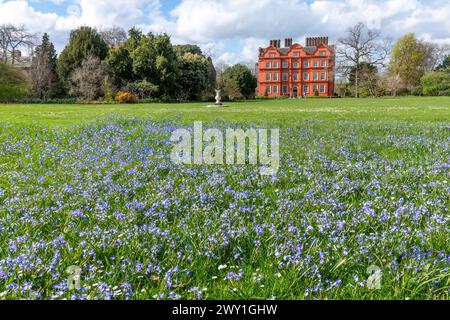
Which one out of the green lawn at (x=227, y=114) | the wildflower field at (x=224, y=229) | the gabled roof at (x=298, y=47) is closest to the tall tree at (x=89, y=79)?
the green lawn at (x=227, y=114)

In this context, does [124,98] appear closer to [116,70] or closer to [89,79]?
[89,79]

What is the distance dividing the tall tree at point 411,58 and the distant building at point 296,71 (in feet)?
42.1

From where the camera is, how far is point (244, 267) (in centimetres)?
280

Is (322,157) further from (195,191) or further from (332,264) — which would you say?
(332,264)

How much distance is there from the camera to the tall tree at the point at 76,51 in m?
45.7

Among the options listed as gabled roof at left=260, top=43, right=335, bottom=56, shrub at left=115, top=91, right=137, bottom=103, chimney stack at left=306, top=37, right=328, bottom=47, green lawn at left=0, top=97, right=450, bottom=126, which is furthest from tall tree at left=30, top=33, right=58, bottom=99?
chimney stack at left=306, top=37, right=328, bottom=47

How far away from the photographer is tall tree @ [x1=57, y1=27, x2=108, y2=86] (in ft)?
150

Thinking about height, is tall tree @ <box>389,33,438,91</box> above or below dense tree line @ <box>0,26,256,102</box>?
above

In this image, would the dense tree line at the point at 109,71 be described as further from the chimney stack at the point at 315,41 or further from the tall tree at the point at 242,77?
the chimney stack at the point at 315,41

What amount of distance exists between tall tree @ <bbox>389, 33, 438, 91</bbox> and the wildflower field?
78110 mm

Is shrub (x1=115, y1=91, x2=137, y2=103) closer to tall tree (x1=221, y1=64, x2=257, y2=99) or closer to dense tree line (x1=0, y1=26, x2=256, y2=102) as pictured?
dense tree line (x1=0, y1=26, x2=256, y2=102)

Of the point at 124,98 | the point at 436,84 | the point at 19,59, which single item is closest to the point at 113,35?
the point at 19,59
